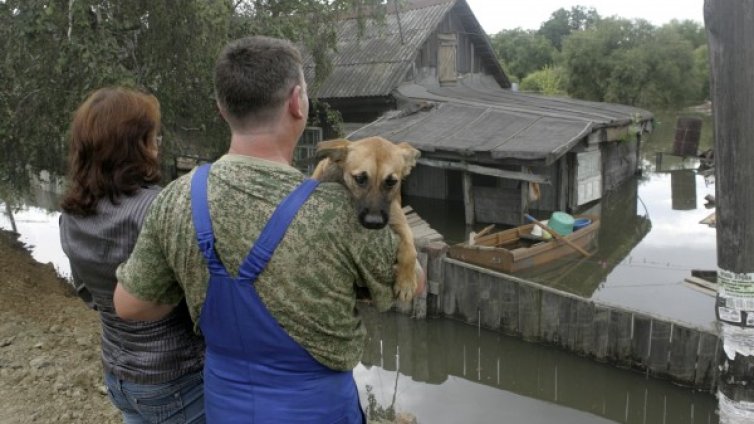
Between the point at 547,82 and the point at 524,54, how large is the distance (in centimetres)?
1882

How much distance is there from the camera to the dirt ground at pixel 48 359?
461 centimetres

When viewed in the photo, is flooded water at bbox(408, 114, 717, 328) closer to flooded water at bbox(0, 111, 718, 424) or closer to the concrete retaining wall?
flooded water at bbox(0, 111, 718, 424)

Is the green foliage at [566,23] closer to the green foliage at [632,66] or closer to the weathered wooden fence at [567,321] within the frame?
the green foliage at [632,66]

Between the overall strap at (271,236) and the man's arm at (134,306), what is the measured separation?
1.52ft

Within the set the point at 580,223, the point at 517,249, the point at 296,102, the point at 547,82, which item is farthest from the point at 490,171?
the point at 547,82

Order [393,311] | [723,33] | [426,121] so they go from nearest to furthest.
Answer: [723,33], [393,311], [426,121]

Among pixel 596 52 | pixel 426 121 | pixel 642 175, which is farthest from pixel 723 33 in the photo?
pixel 596 52

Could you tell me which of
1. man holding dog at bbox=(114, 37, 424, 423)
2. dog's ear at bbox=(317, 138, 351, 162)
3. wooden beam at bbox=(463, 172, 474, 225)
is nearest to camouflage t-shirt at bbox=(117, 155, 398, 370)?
man holding dog at bbox=(114, 37, 424, 423)

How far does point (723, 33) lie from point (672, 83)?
56.1m

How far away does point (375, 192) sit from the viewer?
2.18 metres

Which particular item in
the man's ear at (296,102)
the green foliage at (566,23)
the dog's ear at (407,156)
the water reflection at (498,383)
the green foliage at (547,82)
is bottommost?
the water reflection at (498,383)

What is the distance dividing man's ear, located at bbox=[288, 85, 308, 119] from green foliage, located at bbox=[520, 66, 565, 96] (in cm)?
4776

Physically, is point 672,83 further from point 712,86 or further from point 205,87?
point 712,86

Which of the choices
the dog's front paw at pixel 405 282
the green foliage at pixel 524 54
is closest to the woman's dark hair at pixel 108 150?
the dog's front paw at pixel 405 282
